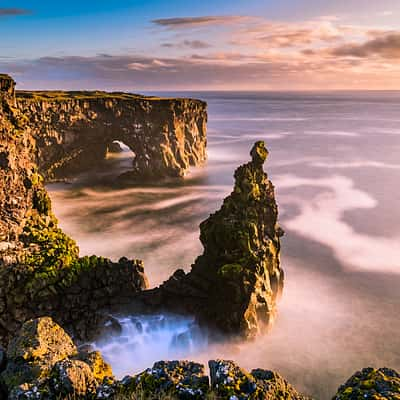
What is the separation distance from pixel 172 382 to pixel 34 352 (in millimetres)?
4440

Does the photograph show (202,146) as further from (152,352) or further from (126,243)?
(152,352)

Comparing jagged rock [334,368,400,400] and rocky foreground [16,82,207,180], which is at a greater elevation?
rocky foreground [16,82,207,180]

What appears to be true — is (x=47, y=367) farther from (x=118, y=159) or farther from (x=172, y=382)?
(x=118, y=159)

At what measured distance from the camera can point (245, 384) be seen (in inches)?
364

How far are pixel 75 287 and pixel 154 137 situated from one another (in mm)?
51304

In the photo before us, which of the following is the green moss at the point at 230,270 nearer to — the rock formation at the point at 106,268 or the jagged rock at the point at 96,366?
the rock formation at the point at 106,268

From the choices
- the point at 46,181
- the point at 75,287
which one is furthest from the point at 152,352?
the point at 46,181

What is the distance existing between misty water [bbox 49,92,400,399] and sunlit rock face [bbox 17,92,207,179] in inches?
156

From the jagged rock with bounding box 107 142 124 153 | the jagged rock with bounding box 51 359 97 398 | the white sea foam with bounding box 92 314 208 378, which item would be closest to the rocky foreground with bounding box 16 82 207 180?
the jagged rock with bounding box 107 142 124 153

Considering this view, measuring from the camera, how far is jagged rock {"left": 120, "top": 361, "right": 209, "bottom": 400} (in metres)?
9.37

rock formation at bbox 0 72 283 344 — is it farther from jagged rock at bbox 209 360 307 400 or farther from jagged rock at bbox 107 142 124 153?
jagged rock at bbox 107 142 124 153

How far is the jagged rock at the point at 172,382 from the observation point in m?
9.37

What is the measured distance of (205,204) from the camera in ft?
213

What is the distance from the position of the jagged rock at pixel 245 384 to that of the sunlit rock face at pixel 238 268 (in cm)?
1516
